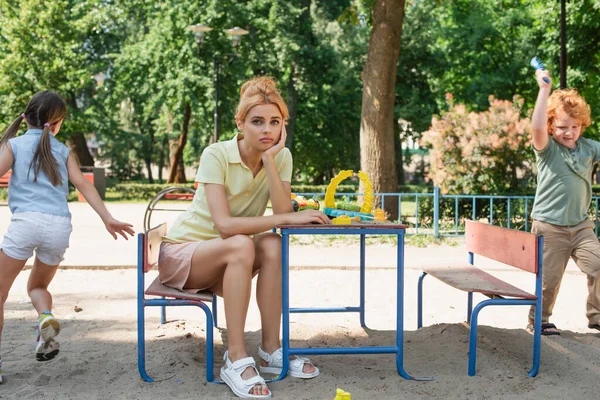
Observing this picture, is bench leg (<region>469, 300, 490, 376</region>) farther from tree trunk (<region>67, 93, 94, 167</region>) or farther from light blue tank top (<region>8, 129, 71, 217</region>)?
tree trunk (<region>67, 93, 94, 167</region>)

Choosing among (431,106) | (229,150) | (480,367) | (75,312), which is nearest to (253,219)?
(229,150)

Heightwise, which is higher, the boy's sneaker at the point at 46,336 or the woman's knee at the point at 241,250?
the woman's knee at the point at 241,250

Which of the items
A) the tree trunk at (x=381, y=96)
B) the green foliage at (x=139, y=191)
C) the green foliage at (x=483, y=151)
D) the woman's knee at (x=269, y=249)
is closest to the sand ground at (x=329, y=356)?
the woman's knee at (x=269, y=249)

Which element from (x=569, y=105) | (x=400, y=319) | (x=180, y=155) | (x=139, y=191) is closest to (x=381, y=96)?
(x=569, y=105)

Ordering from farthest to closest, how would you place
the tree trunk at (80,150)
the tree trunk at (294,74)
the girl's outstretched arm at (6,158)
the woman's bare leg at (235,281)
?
the tree trunk at (80,150) → the tree trunk at (294,74) → the girl's outstretched arm at (6,158) → the woman's bare leg at (235,281)

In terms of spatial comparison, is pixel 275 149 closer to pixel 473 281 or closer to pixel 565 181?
pixel 473 281

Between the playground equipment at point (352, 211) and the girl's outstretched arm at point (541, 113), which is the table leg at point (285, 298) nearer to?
the playground equipment at point (352, 211)

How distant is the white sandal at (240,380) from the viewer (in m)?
3.53

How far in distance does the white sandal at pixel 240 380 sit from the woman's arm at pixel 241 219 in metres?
0.66

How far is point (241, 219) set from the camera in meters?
3.83

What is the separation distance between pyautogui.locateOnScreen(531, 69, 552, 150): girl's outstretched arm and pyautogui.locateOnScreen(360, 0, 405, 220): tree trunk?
886cm

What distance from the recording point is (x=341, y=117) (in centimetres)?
3497

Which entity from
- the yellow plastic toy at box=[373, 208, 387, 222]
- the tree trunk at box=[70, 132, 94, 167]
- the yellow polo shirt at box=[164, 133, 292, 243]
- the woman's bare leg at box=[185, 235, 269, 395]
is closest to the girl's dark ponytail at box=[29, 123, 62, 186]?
the yellow polo shirt at box=[164, 133, 292, 243]

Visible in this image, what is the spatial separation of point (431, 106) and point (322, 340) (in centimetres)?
2911
